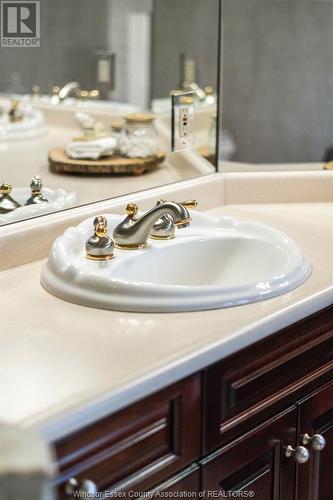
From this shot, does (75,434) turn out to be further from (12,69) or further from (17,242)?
(12,69)

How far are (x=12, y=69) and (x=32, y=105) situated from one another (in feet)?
0.51

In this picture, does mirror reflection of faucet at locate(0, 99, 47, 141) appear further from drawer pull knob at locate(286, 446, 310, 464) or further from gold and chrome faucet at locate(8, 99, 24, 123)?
drawer pull knob at locate(286, 446, 310, 464)

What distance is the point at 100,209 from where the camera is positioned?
1931 millimetres

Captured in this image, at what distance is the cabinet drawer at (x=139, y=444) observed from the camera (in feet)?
4.02

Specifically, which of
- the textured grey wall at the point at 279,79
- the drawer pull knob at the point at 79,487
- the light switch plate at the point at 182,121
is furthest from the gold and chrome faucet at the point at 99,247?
the textured grey wall at the point at 279,79

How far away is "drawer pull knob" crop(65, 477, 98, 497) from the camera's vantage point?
1.22 metres

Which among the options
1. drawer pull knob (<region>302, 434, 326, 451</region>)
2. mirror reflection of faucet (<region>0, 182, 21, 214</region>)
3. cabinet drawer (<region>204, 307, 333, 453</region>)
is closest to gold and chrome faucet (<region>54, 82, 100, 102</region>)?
mirror reflection of faucet (<region>0, 182, 21, 214</region>)

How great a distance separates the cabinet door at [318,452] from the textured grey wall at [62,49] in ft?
3.00

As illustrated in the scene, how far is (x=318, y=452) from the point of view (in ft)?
5.85

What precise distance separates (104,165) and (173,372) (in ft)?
3.13

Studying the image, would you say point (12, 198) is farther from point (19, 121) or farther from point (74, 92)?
point (74, 92)

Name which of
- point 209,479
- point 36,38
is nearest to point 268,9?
point 36,38

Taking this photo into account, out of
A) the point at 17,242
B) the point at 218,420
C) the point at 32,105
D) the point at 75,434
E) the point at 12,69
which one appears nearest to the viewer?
the point at 75,434

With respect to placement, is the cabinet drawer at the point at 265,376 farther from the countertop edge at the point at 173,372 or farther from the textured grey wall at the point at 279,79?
the textured grey wall at the point at 279,79
